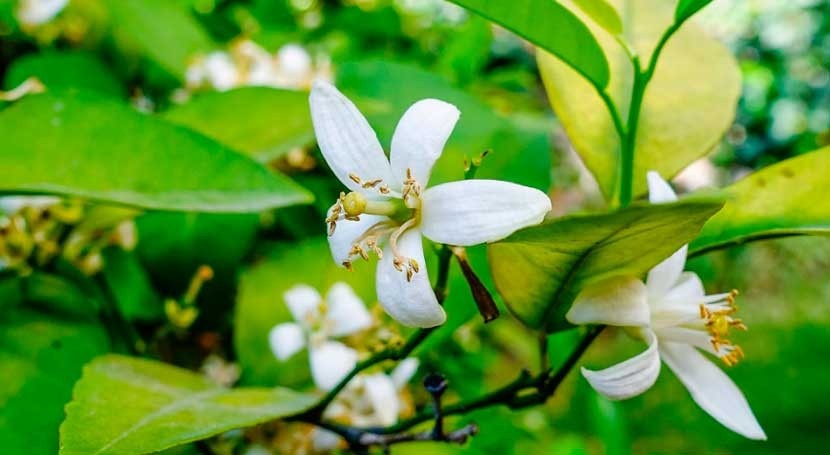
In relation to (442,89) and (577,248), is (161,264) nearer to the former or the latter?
(442,89)

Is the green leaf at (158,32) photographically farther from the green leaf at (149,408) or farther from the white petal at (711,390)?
the white petal at (711,390)

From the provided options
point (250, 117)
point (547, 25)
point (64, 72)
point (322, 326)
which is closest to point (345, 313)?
point (322, 326)

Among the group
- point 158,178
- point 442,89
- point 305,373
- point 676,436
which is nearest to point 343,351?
point 305,373

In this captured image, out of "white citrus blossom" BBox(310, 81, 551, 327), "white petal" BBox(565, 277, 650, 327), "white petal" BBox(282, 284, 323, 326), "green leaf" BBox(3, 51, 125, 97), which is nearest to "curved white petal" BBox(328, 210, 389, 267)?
"white citrus blossom" BBox(310, 81, 551, 327)

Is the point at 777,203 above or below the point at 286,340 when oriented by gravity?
above

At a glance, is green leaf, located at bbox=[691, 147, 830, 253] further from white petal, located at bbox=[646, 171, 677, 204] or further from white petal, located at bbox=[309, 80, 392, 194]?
white petal, located at bbox=[309, 80, 392, 194]

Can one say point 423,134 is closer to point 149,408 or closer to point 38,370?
point 149,408
